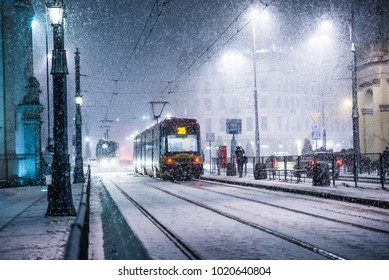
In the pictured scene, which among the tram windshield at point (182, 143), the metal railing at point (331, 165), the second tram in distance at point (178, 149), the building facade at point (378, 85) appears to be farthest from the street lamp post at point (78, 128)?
the building facade at point (378, 85)

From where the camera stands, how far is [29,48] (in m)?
22.2

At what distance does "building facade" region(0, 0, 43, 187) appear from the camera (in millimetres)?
21031

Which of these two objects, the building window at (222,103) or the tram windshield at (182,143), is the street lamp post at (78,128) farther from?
the building window at (222,103)

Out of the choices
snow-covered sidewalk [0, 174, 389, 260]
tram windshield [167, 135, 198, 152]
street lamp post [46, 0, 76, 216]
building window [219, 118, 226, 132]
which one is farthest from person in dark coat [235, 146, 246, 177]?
building window [219, 118, 226, 132]

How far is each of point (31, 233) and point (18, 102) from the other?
48.1ft

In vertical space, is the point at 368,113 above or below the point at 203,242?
above

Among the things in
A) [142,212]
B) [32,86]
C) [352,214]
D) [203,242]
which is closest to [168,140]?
[32,86]

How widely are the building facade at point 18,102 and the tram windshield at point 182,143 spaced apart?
7.03 m

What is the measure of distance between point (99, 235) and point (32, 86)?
15081 millimetres

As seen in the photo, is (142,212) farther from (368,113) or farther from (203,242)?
(368,113)

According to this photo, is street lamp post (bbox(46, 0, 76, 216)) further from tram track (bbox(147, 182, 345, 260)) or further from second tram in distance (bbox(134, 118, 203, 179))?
second tram in distance (bbox(134, 118, 203, 179))

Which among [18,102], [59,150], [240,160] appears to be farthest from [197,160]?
[59,150]

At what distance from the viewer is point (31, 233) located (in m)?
8.50

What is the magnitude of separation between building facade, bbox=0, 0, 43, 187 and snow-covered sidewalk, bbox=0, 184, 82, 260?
8.53 metres
